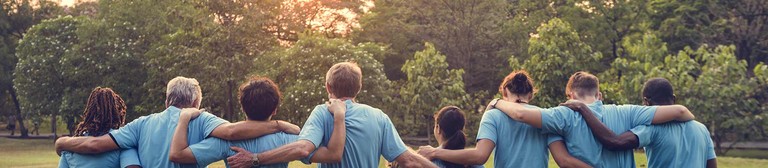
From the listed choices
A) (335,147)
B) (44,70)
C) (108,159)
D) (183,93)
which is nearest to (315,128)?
(335,147)

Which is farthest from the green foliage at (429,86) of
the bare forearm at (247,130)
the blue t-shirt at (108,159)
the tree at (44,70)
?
the bare forearm at (247,130)

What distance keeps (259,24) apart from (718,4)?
20.0m

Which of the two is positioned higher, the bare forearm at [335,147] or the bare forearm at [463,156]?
the bare forearm at [335,147]

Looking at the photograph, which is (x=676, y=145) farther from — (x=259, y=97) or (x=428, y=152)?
(x=259, y=97)

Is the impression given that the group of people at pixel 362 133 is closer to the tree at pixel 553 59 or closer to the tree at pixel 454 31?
the tree at pixel 553 59

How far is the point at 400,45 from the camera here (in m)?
51.7

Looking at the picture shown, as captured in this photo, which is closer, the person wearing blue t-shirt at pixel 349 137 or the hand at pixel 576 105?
the person wearing blue t-shirt at pixel 349 137

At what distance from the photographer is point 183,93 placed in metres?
6.65

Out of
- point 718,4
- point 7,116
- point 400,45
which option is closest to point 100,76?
point 400,45

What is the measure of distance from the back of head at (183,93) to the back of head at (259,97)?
1.84 ft

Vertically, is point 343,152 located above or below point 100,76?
above

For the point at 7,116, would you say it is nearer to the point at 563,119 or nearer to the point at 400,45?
the point at 400,45

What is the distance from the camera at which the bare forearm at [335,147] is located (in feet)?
20.6

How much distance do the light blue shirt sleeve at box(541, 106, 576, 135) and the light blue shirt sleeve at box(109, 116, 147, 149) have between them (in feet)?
9.25
